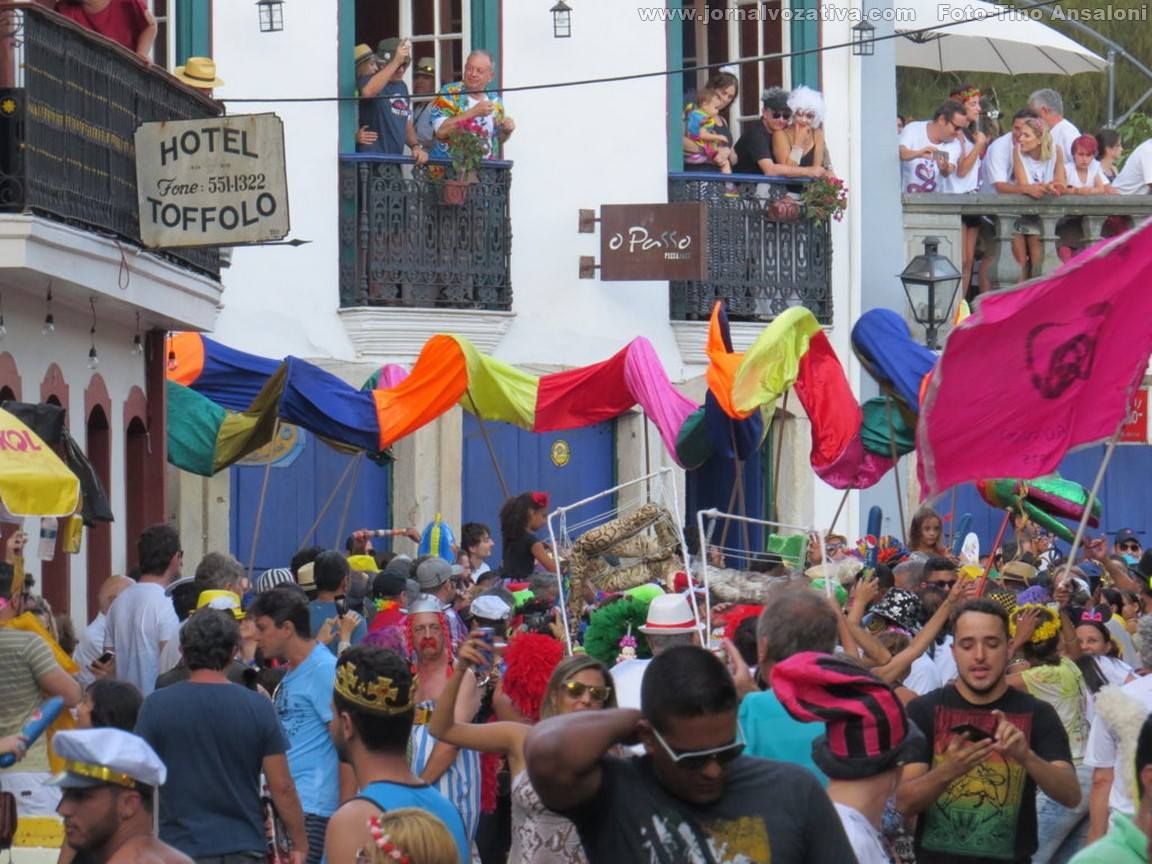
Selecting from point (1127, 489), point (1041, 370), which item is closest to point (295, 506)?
point (1127, 489)

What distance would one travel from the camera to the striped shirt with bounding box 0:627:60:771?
8.62m

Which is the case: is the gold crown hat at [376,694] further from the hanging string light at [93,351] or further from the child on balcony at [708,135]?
the child on balcony at [708,135]

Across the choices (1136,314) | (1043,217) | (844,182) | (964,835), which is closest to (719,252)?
(844,182)

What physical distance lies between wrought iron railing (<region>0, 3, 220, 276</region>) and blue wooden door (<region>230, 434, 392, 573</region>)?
20.5ft

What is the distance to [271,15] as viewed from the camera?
20.9 meters

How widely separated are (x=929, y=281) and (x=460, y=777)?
11885 millimetres

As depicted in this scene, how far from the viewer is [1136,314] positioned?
30.6 ft

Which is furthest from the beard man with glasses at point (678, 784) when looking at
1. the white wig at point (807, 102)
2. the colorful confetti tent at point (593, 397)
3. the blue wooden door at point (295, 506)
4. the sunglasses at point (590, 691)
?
the white wig at point (807, 102)

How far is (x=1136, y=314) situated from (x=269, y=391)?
8849 mm

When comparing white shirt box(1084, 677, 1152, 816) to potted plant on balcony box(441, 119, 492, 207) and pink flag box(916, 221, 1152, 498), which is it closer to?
pink flag box(916, 221, 1152, 498)

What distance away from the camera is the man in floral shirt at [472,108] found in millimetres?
20938

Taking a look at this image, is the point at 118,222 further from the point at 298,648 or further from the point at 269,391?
the point at 298,648

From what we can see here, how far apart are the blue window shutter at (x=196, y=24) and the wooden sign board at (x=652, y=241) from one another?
3735 millimetres

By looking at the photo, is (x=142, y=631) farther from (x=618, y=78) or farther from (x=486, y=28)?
Result: (x=486, y=28)
